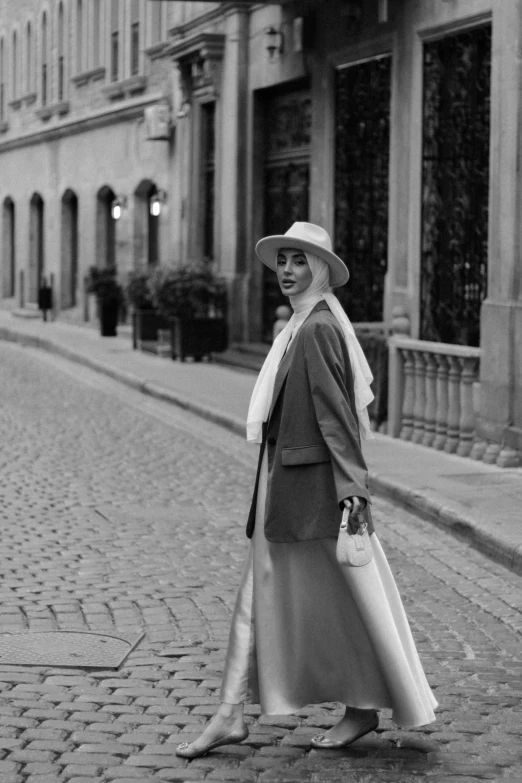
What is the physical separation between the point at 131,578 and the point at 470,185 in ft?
25.9

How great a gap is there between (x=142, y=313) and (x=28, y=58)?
52.3 ft

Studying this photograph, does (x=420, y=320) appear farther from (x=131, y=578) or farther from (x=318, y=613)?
(x=318, y=613)

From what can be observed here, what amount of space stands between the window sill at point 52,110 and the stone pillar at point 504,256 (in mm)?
21590

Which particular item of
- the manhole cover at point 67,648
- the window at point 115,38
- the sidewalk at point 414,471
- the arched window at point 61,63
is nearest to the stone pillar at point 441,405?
the sidewalk at point 414,471

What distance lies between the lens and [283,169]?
21.0 m

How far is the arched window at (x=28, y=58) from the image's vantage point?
121 ft

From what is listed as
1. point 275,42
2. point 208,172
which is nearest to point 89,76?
point 208,172

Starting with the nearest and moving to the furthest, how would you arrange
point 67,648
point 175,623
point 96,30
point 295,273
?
point 295,273 < point 67,648 < point 175,623 < point 96,30

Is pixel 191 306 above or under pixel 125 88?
under

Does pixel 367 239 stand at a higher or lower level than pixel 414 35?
lower

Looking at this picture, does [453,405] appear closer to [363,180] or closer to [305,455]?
[363,180]

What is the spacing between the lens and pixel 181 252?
24.8m

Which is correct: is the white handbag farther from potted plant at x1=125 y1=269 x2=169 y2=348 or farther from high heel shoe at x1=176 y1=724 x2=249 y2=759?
potted plant at x1=125 y1=269 x2=169 y2=348

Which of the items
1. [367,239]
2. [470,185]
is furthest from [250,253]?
[470,185]
